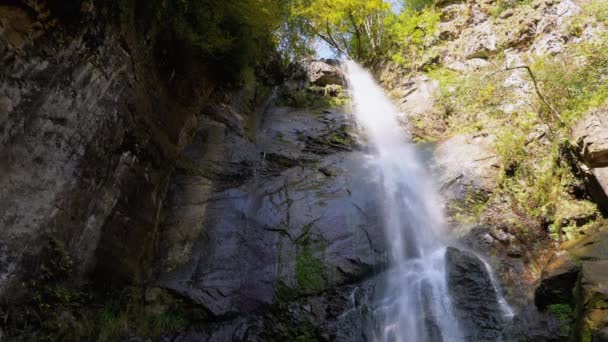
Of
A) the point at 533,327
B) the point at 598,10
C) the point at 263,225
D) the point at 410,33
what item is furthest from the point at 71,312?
the point at 410,33

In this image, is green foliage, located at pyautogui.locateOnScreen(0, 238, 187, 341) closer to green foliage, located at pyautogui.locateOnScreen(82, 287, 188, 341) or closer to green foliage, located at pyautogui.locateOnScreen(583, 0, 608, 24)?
green foliage, located at pyautogui.locateOnScreen(82, 287, 188, 341)

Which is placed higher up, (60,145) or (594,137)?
(594,137)

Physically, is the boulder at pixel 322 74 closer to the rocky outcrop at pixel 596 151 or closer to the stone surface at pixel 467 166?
the stone surface at pixel 467 166

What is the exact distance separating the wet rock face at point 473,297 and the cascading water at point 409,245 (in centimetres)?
13

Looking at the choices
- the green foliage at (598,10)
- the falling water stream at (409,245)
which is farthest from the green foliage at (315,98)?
the green foliage at (598,10)

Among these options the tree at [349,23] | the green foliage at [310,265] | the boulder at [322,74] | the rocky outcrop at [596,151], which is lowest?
the green foliage at [310,265]

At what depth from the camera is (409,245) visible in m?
7.67

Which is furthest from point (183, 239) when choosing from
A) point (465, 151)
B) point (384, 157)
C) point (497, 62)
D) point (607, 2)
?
point (607, 2)

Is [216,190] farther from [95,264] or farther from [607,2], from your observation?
[607,2]

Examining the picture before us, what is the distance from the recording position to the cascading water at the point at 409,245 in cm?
598

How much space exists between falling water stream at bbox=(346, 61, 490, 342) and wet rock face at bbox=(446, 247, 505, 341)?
124mm

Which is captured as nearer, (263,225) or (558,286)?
(558,286)

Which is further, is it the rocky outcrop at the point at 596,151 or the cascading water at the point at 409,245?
the rocky outcrop at the point at 596,151

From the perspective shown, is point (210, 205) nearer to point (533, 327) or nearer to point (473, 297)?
point (473, 297)
